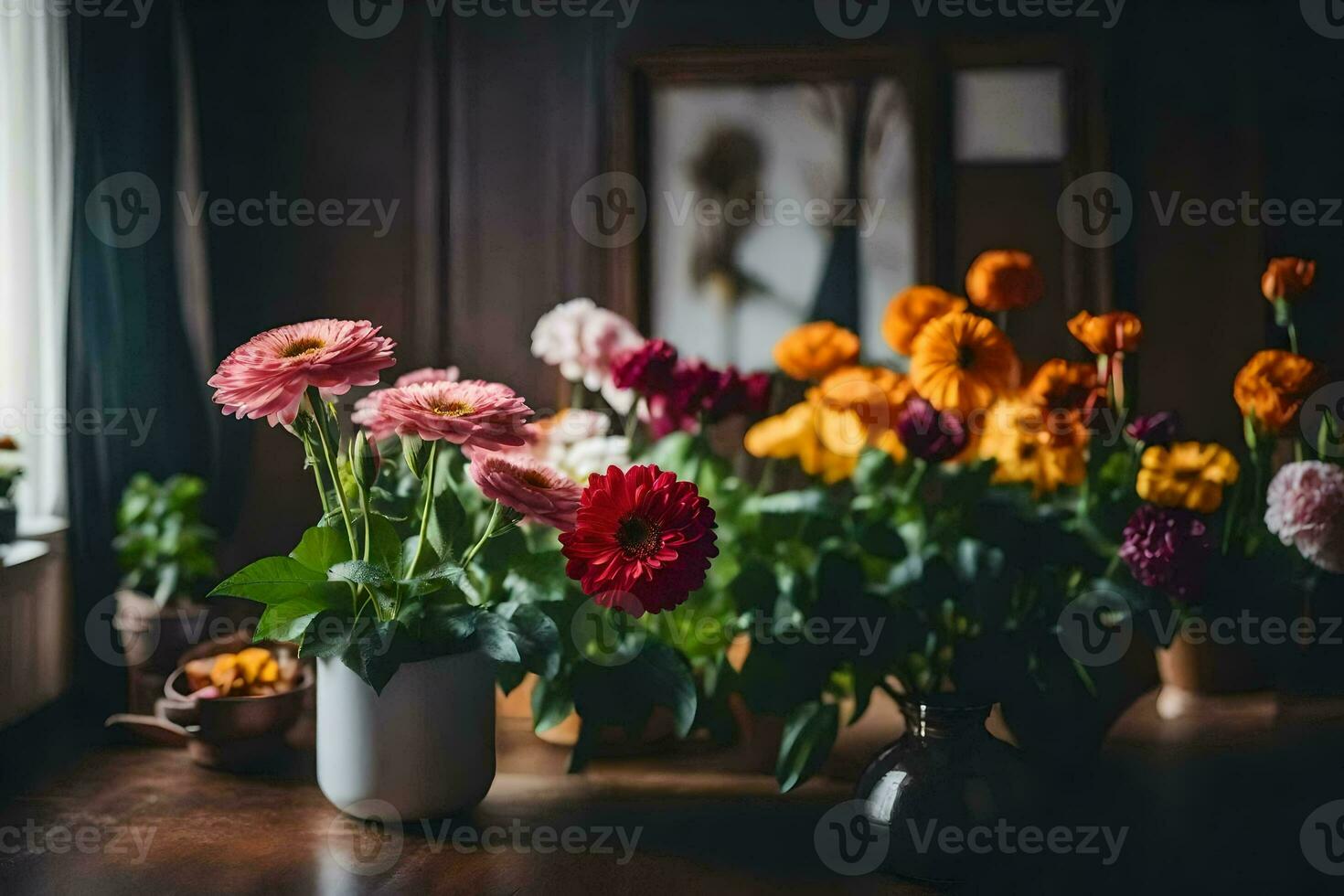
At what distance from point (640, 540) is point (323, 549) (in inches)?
11.6

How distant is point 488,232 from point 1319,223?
1759mm

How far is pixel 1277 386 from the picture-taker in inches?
40.0

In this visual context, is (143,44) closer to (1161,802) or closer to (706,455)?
(706,455)

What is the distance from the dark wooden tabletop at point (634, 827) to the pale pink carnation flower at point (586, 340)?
0.43 meters

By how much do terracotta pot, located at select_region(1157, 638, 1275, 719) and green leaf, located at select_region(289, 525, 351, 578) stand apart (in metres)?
0.80

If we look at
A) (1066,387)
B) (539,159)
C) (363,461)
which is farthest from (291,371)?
(539,159)

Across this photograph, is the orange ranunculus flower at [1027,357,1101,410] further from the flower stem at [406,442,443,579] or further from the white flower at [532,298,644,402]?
the flower stem at [406,442,443,579]

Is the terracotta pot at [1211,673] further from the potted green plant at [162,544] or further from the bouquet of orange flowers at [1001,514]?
the potted green plant at [162,544]

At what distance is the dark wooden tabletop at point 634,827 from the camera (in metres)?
0.87

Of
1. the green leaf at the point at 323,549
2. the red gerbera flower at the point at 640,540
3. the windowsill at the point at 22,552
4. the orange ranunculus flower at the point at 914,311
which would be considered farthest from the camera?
the windowsill at the point at 22,552

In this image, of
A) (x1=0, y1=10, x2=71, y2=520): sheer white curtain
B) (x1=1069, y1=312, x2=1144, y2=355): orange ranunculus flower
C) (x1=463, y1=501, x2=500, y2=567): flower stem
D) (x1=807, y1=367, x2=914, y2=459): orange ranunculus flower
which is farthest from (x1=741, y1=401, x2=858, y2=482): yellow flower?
(x1=0, y1=10, x2=71, y2=520): sheer white curtain

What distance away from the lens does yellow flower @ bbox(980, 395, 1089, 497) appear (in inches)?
42.2

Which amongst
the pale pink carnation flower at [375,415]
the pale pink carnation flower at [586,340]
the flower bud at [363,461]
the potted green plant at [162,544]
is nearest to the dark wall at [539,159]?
the potted green plant at [162,544]

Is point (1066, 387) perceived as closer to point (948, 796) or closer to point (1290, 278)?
point (1290, 278)
